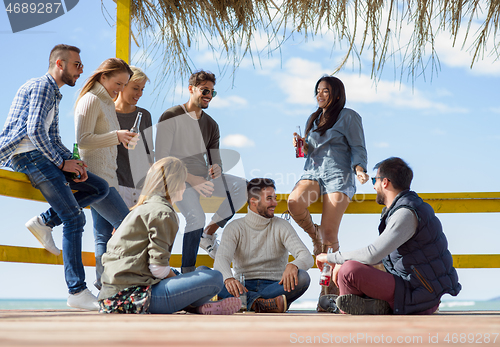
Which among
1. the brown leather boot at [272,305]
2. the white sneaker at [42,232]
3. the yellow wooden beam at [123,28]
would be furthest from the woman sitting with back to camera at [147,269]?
the yellow wooden beam at [123,28]

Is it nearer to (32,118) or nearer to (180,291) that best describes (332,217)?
(180,291)

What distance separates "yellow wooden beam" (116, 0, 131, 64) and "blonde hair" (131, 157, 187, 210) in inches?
68.1

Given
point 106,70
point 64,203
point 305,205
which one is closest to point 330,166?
point 305,205

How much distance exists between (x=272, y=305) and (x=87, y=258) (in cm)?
156

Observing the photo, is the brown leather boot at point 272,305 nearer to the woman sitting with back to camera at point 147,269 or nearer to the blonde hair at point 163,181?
the woman sitting with back to camera at point 147,269

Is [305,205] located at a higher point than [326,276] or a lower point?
higher

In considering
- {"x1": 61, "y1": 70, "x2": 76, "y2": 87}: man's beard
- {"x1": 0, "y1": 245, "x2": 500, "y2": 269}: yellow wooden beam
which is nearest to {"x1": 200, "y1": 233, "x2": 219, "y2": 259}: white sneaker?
{"x1": 0, "y1": 245, "x2": 500, "y2": 269}: yellow wooden beam

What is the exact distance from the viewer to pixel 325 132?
342 centimetres

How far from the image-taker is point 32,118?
254 cm

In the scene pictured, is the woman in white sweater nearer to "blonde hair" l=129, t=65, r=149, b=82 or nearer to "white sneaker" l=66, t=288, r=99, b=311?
"blonde hair" l=129, t=65, r=149, b=82

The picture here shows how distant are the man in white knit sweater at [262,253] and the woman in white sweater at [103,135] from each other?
0.76 meters

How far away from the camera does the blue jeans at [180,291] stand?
216 centimetres

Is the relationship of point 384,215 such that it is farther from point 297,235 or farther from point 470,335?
point 470,335

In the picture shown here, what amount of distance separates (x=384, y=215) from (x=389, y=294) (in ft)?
1.40
